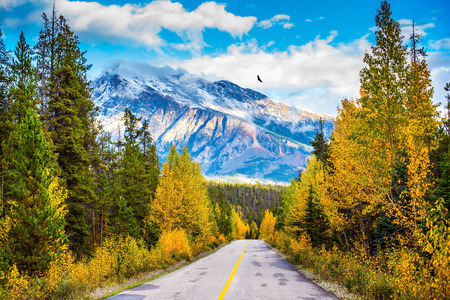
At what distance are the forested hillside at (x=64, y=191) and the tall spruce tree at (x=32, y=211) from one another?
0.03 m

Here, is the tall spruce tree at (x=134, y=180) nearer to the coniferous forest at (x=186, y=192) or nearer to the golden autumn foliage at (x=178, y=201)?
the coniferous forest at (x=186, y=192)

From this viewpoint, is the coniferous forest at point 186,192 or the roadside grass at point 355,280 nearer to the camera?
the roadside grass at point 355,280

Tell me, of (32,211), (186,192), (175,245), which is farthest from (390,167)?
(186,192)

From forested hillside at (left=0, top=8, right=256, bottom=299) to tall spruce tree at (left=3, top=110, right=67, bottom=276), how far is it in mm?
32

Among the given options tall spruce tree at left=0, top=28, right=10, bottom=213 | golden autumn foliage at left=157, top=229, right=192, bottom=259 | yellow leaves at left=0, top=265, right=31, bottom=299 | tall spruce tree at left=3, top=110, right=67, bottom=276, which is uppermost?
tall spruce tree at left=0, top=28, right=10, bottom=213

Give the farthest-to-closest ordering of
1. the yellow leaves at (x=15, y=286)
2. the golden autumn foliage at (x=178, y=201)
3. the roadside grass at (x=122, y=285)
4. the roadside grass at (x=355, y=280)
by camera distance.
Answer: the golden autumn foliage at (x=178, y=201) → the roadside grass at (x=122, y=285) → the roadside grass at (x=355, y=280) → the yellow leaves at (x=15, y=286)

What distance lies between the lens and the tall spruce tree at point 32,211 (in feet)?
32.1

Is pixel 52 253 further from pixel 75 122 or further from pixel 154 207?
pixel 154 207

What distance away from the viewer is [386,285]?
855 centimetres

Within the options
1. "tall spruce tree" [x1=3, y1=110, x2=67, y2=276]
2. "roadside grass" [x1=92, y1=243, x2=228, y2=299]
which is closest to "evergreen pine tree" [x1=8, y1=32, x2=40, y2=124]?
"tall spruce tree" [x1=3, y1=110, x2=67, y2=276]

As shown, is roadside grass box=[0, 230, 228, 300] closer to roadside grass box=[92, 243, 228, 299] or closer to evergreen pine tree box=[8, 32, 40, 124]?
roadside grass box=[92, 243, 228, 299]

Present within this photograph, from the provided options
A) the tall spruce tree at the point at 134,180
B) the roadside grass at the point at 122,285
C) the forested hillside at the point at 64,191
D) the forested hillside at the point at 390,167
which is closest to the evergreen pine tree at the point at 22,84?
the forested hillside at the point at 64,191

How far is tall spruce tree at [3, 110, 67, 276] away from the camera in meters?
9.77

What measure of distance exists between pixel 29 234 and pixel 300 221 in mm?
19928
